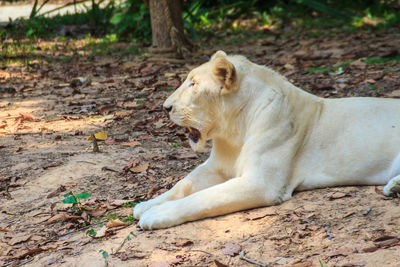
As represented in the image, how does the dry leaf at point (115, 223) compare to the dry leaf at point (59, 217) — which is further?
the dry leaf at point (59, 217)

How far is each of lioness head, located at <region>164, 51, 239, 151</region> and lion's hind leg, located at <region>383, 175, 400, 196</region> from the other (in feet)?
4.38

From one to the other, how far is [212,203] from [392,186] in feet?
4.20

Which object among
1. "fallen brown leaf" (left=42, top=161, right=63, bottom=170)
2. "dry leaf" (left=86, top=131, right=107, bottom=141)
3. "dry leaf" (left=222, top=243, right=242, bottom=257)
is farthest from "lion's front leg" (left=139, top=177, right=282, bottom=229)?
"dry leaf" (left=86, top=131, right=107, bottom=141)

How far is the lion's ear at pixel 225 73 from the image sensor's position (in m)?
4.05

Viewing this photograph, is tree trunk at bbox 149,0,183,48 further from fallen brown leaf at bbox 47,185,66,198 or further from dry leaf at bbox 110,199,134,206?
dry leaf at bbox 110,199,134,206

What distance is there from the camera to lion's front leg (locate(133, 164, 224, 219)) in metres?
4.23

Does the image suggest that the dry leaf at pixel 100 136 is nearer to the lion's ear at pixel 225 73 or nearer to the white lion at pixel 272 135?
the white lion at pixel 272 135

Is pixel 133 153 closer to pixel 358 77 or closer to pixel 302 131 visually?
pixel 302 131

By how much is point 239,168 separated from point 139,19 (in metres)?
8.70

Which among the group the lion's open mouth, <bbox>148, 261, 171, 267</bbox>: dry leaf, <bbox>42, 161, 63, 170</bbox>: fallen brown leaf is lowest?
<bbox>148, 261, 171, 267</bbox>: dry leaf

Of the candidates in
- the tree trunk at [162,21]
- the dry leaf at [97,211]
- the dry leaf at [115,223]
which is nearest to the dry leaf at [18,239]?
the dry leaf at [97,211]

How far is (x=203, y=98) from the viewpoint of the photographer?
4.20 meters

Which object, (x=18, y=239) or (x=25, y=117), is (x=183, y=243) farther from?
(x=25, y=117)

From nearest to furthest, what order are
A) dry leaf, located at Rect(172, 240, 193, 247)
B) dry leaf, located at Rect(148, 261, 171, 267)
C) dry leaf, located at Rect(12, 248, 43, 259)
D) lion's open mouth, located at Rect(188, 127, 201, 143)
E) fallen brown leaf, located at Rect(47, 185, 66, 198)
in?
dry leaf, located at Rect(148, 261, 171, 267), dry leaf, located at Rect(172, 240, 193, 247), dry leaf, located at Rect(12, 248, 43, 259), lion's open mouth, located at Rect(188, 127, 201, 143), fallen brown leaf, located at Rect(47, 185, 66, 198)
